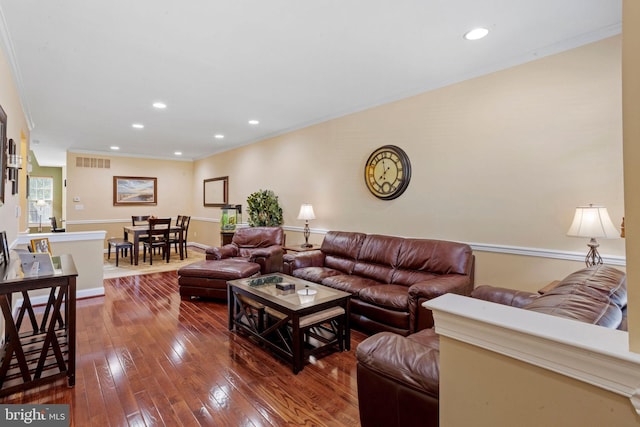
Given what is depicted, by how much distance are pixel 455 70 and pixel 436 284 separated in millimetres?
2106

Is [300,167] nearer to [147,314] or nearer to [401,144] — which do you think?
[401,144]

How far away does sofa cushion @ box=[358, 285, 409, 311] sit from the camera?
2.74 meters

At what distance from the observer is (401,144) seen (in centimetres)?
381

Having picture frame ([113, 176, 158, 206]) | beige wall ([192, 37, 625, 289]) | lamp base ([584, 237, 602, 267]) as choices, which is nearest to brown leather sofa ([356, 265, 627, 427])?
lamp base ([584, 237, 602, 267])

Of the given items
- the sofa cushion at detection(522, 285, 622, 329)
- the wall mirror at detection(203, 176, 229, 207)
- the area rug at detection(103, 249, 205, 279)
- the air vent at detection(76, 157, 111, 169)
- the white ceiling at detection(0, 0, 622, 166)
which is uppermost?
the white ceiling at detection(0, 0, 622, 166)

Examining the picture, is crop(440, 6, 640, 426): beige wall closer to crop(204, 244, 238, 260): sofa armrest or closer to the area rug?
crop(204, 244, 238, 260): sofa armrest

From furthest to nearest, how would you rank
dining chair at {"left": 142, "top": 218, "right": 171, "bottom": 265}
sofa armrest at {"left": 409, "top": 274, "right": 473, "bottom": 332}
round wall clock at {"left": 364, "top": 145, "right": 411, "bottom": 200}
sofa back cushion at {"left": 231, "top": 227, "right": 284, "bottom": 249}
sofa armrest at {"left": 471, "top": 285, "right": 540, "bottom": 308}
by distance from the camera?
1. dining chair at {"left": 142, "top": 218, "right": 171, "bottom": 265}
2. sofa back cushion at {"left": 231, "top": 227, "right": 284, "bottom": 249}
3. round wall clock at {"left": 364, "top": 145, "right": 411, "bottom": 200}
4. sofa armrest at {"left": 409, "top": 274, "right": 473, "bottom": 332}
5. sofa armrest at {"left": 471, "top": 285, "right": 540, "bottom": 308}

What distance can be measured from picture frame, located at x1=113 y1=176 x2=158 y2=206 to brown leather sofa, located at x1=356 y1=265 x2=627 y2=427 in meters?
8.37

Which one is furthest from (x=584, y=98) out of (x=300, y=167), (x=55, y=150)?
(x=55, y=150)

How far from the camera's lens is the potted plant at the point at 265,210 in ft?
18.6

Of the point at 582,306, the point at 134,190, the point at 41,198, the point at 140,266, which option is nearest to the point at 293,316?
the point at 582,306

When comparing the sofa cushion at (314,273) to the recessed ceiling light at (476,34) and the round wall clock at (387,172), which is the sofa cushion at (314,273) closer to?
the round wall clock at (387,172)

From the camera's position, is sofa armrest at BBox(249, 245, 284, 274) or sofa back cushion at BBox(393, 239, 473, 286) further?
sofa armrest at BBox(249, 245, 284, 274)

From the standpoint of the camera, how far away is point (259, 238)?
523 cm
